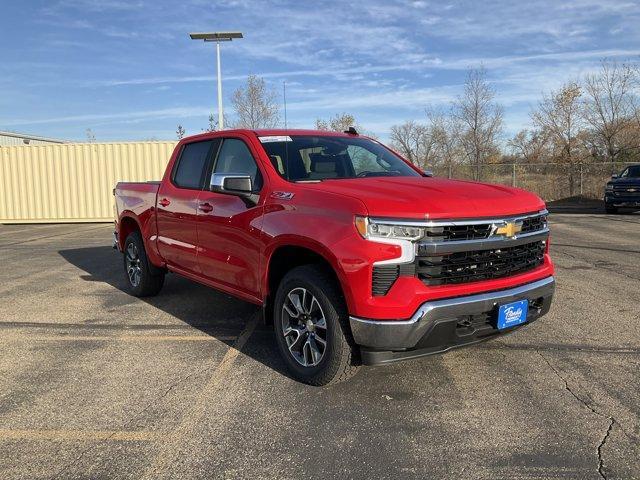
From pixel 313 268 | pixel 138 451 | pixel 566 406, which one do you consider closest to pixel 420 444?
pixel 566 406


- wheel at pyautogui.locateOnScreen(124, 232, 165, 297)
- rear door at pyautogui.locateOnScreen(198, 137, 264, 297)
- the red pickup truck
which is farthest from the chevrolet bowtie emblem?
wheel at pyautogui.locateOnScreen(124, 232, 165, 297)

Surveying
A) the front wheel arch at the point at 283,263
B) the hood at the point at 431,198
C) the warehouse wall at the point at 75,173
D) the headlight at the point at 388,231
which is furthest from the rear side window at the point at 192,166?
the warehouse wall at the point at 75,173

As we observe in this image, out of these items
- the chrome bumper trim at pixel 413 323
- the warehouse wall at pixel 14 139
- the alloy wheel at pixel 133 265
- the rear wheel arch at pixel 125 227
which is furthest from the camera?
the warehouse wall at pixel 14 139

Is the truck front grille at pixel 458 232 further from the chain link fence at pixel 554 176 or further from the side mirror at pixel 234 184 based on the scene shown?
the chain link fence at pixel 554 176

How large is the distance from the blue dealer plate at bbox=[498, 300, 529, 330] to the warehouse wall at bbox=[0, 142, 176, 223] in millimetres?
17453

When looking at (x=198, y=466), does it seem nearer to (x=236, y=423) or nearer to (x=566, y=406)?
(x=236, y=423)

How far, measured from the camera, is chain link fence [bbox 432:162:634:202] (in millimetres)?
24984

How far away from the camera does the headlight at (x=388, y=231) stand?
3.26 metres

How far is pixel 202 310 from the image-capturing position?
237 inches

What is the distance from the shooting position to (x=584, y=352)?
444cm

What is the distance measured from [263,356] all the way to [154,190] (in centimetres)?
259

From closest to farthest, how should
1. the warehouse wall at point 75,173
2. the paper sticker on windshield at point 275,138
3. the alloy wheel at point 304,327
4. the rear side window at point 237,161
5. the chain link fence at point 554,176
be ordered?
the alloy wheel at point 304,327
the rear side window at point 237,161
the paper sticker on windshield at point 275,138
the warehouse wall at point 75,173
the chain link fence at point 554,176

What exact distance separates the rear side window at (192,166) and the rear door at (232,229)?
25 centimetres

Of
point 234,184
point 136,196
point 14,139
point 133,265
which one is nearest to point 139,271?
point 133,265
